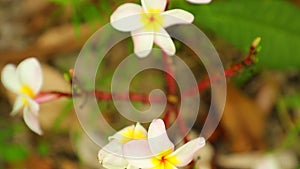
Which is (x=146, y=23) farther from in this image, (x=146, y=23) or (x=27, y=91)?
(x=27, y=91)

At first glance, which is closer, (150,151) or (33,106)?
(150,151)

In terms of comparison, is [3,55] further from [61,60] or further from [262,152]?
[262,152]

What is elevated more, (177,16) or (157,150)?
(177,16)

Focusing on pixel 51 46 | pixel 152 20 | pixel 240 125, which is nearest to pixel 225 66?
pixel 240 125

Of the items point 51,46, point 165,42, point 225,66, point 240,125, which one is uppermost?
point 165,42

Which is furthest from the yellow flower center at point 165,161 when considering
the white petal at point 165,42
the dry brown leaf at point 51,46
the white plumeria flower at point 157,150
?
the dry brown leaf at point 51,46

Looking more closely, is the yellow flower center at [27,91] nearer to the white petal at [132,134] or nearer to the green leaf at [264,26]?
the white petal at [132,134]

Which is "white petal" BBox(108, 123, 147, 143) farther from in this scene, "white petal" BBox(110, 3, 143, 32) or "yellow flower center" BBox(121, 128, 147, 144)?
"white petal" BBox(110, 3, 143, 32)
